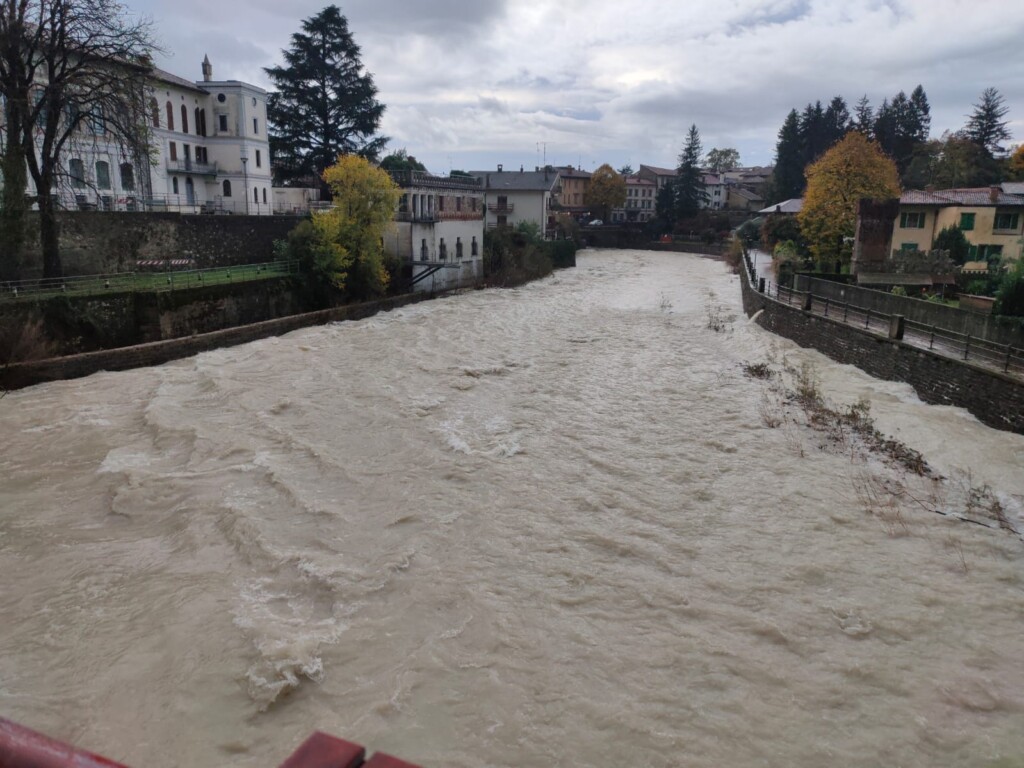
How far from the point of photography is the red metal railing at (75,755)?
1157mm

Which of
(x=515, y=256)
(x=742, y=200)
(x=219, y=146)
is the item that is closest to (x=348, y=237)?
(x=219, y=146)

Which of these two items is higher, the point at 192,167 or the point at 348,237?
the point at 192,167

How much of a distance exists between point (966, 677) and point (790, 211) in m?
56.3

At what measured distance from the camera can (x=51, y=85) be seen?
67.3ft

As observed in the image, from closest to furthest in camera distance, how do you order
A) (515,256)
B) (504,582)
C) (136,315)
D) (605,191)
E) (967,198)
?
1. (504,582)
2. (136,315)
3. (967,198)
4. (515,256)
5. (605,191)

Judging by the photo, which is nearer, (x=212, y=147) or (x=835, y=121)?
(x=212, y=147)

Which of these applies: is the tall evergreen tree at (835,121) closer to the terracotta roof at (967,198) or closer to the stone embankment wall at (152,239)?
the terracotta roof at (967,198)

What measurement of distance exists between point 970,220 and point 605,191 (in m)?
66.7

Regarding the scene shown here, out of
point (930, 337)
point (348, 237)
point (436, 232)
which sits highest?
point (436, 232)

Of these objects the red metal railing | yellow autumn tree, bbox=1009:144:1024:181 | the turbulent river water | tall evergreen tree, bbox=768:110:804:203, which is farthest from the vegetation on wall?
tall evergreen tree, bbox=768:110:804:203

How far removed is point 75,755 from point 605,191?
99.6 metres

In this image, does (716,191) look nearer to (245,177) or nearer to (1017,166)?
(1017,166)

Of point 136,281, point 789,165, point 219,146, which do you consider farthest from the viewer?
point 789,165

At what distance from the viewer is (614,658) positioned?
780 cm
